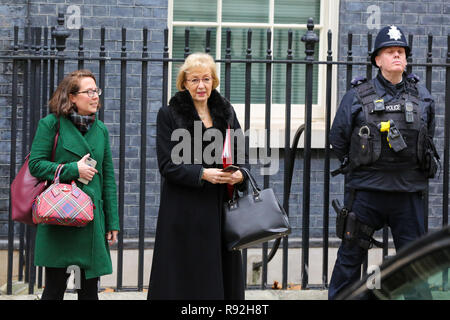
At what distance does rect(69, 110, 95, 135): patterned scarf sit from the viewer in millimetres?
4688

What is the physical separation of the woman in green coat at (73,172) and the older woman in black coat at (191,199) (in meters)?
0.37

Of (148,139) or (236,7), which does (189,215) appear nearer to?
(148,139)

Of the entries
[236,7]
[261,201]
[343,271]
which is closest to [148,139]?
[236,7]

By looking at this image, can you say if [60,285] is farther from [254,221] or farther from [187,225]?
[254,221]

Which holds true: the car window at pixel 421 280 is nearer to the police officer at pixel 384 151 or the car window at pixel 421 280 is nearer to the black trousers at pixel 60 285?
the black trousers at pixel 60 285

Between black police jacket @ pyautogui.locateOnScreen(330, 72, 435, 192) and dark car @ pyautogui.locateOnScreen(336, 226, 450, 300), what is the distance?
2.90m

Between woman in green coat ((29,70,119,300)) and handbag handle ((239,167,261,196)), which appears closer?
handbag handle ((239,167,261,196))

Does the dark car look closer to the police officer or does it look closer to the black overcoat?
the black overcoat

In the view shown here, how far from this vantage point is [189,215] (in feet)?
15.1

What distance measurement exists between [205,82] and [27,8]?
349 centimetres

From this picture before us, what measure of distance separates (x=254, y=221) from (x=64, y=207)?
1.05 m

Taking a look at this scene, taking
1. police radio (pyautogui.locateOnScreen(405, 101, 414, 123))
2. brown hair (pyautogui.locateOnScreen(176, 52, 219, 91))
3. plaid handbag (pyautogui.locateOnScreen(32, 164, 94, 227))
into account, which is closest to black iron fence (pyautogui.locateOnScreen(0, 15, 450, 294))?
police radio (pyautogui.locateOnScreen(405, 101, 414, 123))

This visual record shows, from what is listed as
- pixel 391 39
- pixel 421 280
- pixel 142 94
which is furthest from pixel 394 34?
pixel 421 280

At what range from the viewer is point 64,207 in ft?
14.6
